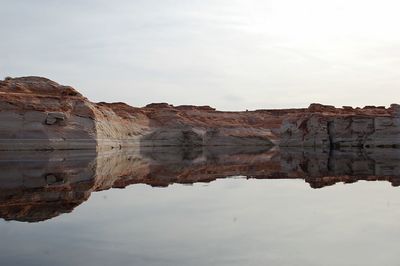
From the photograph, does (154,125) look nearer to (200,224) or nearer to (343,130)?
(343,130)

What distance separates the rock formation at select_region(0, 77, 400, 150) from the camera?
1748 inches

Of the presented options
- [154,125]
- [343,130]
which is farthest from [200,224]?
[154,125]

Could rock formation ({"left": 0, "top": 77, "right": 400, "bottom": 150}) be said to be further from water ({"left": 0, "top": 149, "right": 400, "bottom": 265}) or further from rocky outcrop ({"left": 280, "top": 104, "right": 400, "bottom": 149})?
water ({"left": 0, "top": 149, "right": 400, "bottom": 265})

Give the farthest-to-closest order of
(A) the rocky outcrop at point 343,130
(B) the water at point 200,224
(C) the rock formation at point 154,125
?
(A) the rocky outcrop at point 343,130
(C) the rock formation at point 154,125
(B) the water at point 200,224

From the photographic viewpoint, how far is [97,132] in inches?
2000

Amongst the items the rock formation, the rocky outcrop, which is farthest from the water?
the rocky outcrop

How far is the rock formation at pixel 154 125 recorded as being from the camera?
44.4 metres

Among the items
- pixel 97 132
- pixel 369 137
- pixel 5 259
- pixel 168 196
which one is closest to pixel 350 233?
pixel 5 259

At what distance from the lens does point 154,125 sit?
243 feet

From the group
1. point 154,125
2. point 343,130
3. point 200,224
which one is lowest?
point 200,224

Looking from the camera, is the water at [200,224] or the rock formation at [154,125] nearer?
the water at [200,224]

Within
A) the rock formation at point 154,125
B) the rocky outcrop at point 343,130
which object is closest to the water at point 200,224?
the rock formation at point 154,125

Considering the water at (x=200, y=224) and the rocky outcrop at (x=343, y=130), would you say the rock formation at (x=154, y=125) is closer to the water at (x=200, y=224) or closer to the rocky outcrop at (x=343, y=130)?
the rocky outcrop at (x=343, y=130)

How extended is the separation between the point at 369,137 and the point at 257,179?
137 feet
